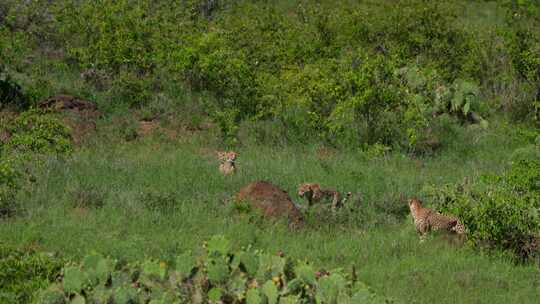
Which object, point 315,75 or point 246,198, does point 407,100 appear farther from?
point 246,198

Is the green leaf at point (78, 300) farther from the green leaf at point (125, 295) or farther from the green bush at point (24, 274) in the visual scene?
the green bush at point (24, 274)

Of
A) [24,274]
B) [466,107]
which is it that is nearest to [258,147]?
[466,107]

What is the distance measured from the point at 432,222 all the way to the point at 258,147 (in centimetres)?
493

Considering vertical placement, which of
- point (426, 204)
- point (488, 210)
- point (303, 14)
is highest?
point (488, 210)

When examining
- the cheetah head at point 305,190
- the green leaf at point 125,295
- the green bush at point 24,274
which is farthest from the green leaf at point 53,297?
the cheetah head at point 305,190

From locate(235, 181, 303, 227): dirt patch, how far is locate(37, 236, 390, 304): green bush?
8.40 ft

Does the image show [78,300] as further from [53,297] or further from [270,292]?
[270,292]

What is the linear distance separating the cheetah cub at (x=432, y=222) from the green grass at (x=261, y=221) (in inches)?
5.8

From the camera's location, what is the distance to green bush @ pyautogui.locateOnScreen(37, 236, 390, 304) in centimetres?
629

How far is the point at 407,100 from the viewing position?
1429 centimetres

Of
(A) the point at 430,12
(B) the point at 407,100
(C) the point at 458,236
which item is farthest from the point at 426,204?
(A) the point at 430,12

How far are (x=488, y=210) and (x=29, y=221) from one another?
189 inches

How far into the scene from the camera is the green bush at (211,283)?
6.29m

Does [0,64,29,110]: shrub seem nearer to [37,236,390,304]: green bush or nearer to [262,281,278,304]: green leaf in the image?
[37,236,390,304]: green bush
